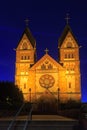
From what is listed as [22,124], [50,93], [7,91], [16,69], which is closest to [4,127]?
[22,124]

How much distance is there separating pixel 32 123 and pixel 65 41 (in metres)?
70.0

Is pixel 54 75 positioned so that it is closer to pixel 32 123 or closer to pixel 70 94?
pixel 70 94

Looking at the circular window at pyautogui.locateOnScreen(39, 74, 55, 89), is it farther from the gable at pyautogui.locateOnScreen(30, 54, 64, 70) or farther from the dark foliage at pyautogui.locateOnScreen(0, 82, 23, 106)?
the dark foliage at pyautogui.locateOnScreen(0, 82, 23, 106)

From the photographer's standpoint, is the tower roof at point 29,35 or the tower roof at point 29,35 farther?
the tower roof at point 29,35

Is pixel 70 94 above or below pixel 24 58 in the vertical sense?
below

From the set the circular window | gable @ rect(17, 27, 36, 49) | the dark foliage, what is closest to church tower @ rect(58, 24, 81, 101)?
the circular window

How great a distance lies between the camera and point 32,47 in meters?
84.8

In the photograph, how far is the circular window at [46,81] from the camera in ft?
259

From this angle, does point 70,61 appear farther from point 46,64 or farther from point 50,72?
point 46,64

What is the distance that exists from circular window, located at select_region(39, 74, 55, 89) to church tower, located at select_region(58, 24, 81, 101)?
3420 millimetres

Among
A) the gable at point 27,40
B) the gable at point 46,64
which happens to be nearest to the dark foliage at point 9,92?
the gable at point 46,64

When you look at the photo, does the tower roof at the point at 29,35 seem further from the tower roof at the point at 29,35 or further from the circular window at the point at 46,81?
the circular window at the point at 46,81

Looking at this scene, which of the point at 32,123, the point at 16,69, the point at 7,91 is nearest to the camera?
the point at 32,123

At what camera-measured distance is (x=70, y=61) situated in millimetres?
81688
